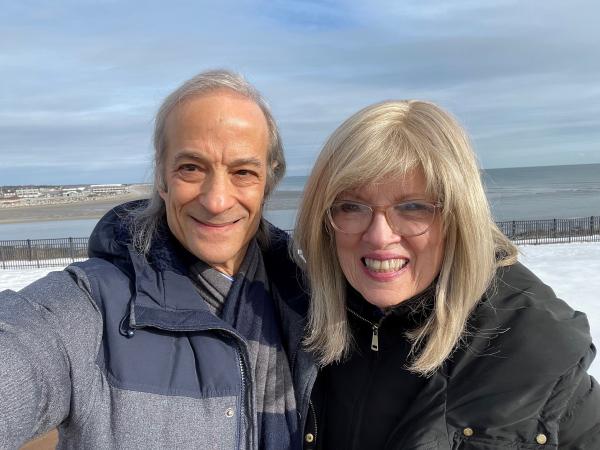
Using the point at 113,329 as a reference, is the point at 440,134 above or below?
above

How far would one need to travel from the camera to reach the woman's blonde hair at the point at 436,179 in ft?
6.31

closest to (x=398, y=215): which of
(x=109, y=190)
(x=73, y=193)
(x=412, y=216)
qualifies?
(x=412, y=216)

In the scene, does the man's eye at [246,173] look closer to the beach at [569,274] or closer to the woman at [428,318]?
the woman at [428,318]

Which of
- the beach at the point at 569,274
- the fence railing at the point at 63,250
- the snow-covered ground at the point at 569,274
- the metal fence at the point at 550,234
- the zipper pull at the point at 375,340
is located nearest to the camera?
the zipper pull at the point at 375,340

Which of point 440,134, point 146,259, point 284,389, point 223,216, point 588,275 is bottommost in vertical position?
point 588,275

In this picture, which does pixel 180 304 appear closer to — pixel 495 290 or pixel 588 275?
pixel 495 290

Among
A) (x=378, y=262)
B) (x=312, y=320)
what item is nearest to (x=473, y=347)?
(x=378, y=262)

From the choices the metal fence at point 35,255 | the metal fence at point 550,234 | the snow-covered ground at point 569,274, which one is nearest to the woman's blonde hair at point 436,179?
the snow-covered ground at point 569,274

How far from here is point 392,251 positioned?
2039 millimetres

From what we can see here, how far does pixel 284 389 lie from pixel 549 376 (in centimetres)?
99

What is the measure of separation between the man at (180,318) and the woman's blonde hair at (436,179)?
33 centimetres

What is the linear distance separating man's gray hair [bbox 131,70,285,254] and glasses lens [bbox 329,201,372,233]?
1.60 feet

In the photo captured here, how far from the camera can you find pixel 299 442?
6.91 ft

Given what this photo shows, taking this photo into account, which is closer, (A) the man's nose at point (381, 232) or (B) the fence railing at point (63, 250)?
(A) the man's nose at point (381, 232)
